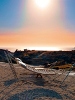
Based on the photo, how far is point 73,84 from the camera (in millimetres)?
9156

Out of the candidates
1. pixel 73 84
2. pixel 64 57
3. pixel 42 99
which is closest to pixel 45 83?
pixel 73 84

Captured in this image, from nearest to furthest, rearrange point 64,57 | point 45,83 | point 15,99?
point 15,99
point 45,83
point 64,57

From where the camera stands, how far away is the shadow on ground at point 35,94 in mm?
6736

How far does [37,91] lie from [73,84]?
2.40 metres

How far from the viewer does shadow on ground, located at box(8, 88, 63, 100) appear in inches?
265

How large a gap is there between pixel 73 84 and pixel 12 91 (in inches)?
124

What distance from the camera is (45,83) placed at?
30.0 ft

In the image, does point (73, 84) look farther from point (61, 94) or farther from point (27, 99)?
point (27, 99)

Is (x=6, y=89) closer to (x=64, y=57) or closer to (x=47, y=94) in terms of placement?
(x=47, y=94)

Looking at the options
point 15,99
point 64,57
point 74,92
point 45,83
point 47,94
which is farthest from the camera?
point 64,57

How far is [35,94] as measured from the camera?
7.10 meters

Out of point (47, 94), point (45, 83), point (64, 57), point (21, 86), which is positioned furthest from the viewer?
point (64, 57)

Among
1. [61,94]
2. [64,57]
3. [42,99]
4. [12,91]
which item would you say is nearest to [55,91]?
[61,94]

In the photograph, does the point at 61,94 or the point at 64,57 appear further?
the point at 64,57
